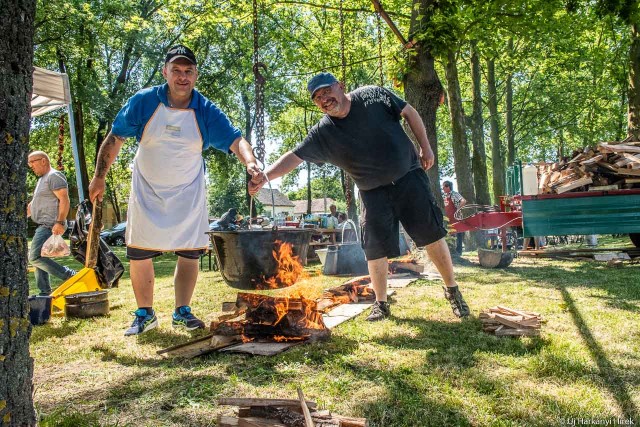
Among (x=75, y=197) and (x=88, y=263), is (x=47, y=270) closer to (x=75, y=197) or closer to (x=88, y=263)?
(x=88, y=263)

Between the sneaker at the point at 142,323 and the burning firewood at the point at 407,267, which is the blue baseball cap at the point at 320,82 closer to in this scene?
the sneaker at the point at 142,323

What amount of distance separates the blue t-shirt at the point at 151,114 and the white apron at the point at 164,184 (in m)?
0.06

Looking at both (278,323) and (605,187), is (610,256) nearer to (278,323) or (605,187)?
(605,187)

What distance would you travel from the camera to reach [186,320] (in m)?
3.94

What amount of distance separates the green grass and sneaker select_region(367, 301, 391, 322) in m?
0.09

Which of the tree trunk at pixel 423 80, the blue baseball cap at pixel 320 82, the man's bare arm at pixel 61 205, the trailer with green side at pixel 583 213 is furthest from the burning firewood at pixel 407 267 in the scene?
the man's bare arm at pixel 61 205

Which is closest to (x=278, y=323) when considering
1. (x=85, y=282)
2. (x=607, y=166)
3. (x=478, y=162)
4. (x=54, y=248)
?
(x=85, y=282)

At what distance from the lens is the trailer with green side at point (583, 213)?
322 inches

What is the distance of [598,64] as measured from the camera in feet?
63.8

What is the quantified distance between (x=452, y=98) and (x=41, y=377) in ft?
39.0

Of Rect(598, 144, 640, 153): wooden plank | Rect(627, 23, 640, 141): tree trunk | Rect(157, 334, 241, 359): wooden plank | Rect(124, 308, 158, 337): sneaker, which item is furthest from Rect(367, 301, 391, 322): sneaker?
Rect(627, 23, 640, 141): tree trunk

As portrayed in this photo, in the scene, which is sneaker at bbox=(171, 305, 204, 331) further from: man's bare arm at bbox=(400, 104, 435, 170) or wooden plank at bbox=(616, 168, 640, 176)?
wooden plank at bbox=(616, 168, 640, 176)

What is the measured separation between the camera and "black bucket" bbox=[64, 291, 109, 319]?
456 cm

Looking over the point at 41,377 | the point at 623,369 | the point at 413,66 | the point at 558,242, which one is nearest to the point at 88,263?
the point at 41,377
